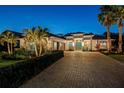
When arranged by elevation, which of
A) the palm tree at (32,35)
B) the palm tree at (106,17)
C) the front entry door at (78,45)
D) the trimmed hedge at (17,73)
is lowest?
the trimmed hedge at (17,73)

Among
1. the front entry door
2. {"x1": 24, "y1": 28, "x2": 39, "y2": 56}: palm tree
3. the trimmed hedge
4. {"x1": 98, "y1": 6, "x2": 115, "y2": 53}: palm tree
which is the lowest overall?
the trimmed hedge

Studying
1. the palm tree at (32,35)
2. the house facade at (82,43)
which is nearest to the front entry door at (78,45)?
the house facade at (82,43)

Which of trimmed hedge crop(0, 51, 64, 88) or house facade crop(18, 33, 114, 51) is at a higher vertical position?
house facade crop(18, 33, 114, 51)

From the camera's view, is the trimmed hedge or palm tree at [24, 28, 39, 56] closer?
the trimmed hedge

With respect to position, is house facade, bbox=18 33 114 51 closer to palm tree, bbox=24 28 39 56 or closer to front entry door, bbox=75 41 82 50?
front entry door, bbox=75 41 82 50

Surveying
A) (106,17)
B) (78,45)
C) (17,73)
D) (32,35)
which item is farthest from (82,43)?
(17,73)

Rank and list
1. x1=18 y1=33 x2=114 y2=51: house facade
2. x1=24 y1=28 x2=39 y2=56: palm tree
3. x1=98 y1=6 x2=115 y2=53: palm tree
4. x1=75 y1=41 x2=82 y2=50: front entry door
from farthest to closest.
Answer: x1=75 y1=41 x2=82 y2=50: front entry door → x1=18 y1=33 x2=114 y2=51: house facade → x1=98 y1=6 x2=115 y2=53: palm tree → x1=24 y1=28 x2=39 y2=56: palm tree

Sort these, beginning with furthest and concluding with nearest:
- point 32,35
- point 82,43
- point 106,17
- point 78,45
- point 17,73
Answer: point 78,45, point 82,43, point 106,17, point 32,35, point 17,73

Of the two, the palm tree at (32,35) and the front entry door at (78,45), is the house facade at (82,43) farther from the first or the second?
the palm tree at (32,35)

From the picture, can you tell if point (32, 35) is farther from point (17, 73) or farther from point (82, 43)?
point (17, 73)

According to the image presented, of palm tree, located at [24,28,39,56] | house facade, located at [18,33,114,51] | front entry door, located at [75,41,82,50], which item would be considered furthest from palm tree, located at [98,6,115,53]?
palm tree, located at [24,28,39,56]

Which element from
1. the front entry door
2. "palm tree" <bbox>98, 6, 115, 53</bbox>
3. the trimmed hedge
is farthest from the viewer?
the front entry door

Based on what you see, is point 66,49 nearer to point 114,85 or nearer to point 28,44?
point 28,44
